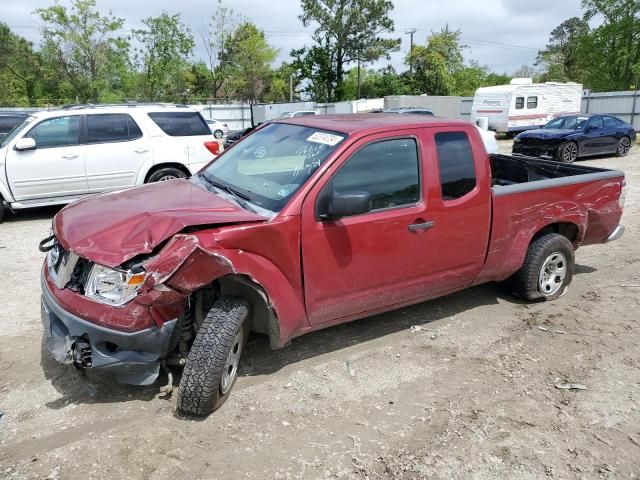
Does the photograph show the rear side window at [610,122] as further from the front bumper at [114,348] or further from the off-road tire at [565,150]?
the front bumper at [114,348]

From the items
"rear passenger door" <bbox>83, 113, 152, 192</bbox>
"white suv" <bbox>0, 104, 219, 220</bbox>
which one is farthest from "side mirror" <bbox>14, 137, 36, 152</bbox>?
"rear passenger door" <bbox>83, 113, 152, 192</bbox>

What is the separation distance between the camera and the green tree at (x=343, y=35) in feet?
148

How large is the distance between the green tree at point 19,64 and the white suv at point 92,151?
39891 mm

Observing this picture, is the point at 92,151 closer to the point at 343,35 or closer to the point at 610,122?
the point at 610,122

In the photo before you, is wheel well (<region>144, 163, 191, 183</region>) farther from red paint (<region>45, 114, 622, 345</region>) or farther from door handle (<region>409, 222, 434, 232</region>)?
door handle (<region>409, 222, 434, 232</region>)

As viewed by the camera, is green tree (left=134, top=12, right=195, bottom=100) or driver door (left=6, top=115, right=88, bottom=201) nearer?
driver door (left=6, top=115, right=88, bottom=201)

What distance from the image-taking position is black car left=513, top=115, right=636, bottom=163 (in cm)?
1656

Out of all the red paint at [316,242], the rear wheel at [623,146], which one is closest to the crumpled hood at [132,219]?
the red paint at [316,242]

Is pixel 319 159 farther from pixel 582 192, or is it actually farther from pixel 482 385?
pixel 582 192

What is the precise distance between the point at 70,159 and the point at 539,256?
704 cm

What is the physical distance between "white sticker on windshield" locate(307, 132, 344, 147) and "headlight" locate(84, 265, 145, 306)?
1.61 meters

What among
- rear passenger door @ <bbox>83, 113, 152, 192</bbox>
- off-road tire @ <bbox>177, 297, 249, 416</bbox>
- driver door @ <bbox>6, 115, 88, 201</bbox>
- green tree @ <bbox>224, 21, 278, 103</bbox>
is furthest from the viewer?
green tree @ <bbox>224, 21, 278, 103</bbox>

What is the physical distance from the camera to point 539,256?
4934 millimetres

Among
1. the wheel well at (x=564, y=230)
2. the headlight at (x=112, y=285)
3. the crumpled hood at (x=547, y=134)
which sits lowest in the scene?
the wheel well at (x=564, y=230)
